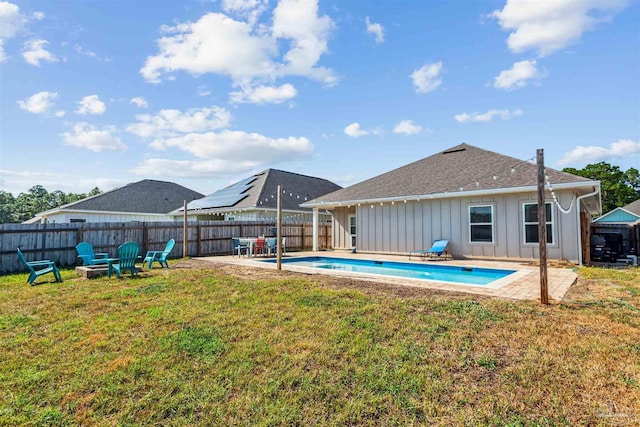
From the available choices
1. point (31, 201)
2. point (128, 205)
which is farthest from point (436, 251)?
point (31, 201)

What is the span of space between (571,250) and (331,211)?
10652 millimetres

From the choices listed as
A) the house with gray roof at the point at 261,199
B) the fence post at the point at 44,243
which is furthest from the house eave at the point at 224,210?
the fence post at the point at 44,243

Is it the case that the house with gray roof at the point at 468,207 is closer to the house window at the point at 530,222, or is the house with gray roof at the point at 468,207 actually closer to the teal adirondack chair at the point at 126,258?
the house window at the point at 530,222

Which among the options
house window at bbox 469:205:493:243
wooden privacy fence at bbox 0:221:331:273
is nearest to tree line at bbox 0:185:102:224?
wooden privacy fence at bbox 0:221:331:273

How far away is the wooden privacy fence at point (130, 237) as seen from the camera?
10345mm

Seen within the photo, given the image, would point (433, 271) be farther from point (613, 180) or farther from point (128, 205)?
point (613, 180)

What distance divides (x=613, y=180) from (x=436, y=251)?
148 feet

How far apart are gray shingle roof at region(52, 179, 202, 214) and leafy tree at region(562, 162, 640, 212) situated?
4581cm

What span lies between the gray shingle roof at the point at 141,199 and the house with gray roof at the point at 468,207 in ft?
51.8

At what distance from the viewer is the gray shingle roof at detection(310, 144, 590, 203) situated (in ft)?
36.9

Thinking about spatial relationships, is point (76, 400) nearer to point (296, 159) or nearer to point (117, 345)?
point (117, 345)

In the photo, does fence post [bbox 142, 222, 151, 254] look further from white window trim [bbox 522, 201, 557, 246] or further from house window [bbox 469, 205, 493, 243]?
white window trim [bbox 522, 201, 557, 246]

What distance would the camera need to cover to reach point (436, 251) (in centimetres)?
1175

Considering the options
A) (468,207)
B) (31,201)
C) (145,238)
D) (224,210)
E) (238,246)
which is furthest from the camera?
(31,201)
